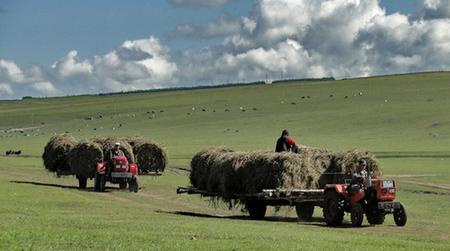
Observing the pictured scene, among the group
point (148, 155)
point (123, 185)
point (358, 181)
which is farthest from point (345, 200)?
point (148, 155)

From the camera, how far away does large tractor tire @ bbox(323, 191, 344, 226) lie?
24.7 m

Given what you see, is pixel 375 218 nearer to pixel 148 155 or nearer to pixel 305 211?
pixel 305 211

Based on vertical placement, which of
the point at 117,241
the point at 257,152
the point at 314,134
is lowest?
the point at 117,241

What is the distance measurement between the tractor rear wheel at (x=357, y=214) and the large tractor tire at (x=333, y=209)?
429 millimetres

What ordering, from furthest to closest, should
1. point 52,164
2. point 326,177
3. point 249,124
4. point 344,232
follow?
point 249,124
point 52,164
point 326,177
point 344,232

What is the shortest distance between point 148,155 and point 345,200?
22750mm

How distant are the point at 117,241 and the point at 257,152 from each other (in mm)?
11438

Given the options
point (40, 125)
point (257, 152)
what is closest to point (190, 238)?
point (257, 152)

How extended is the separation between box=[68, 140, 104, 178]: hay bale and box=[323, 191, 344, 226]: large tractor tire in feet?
59.3

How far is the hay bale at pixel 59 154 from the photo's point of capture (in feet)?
145

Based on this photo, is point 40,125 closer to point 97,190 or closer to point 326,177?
point 97,190

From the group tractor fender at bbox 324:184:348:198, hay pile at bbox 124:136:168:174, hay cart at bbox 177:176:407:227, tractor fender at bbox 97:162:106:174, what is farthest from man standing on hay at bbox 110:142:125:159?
tractor fender at bbox 324:184:348:198

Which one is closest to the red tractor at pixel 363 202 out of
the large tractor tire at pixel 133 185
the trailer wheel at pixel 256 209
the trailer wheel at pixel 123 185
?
the trailer wheel at pixel 256 209

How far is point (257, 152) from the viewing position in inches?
1087
